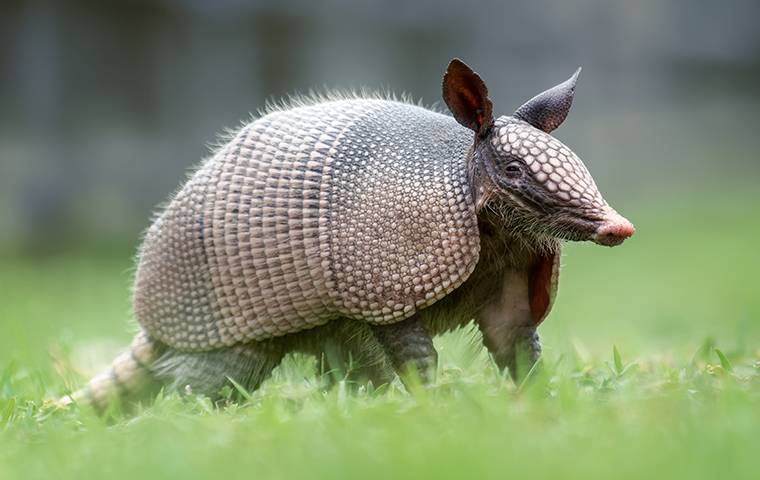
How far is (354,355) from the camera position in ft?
21.2

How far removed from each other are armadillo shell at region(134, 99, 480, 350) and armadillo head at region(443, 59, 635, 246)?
7.1 inches

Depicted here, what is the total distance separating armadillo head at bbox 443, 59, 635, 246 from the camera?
5465mm

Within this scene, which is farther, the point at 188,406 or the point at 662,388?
the point at 188,406

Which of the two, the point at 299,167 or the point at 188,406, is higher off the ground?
the point at 299,167

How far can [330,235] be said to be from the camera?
5961mm

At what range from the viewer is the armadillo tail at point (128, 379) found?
6906 mm

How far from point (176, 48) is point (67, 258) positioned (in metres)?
3.73

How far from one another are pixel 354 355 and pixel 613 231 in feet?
5.96

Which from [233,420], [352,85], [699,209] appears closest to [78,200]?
[352,85]

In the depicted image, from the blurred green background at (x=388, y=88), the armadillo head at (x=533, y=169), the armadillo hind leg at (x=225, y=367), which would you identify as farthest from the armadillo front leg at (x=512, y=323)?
the blurred green background at (x=388, y=88)

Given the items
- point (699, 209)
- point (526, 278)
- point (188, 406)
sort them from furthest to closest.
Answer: point (699, 209)
point (526, 278)
point (188, 406)

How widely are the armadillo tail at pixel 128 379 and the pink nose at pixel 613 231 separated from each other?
287 centimetres

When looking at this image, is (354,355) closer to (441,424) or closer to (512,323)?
(512,323)

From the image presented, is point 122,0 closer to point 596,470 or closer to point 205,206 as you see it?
point 205,206
